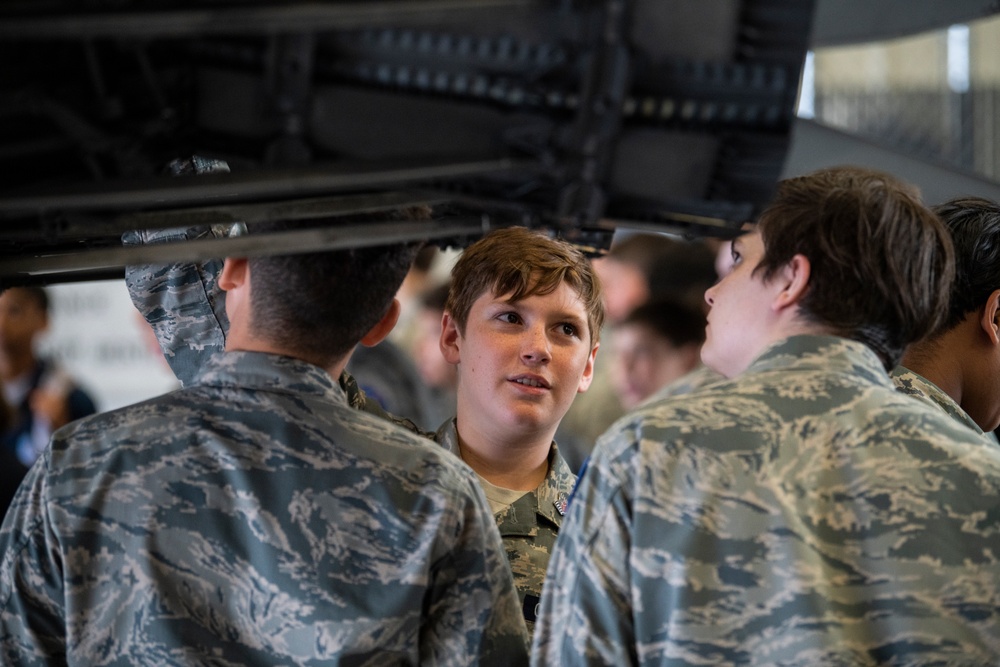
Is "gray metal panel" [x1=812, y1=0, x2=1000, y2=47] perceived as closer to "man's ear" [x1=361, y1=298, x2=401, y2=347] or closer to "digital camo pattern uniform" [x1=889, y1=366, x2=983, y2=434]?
"digital camo pattern uniform" [x1=889, y1=366, x2=983, y2=434]

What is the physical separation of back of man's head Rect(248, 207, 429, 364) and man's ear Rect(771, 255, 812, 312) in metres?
0.54

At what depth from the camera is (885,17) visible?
7.74 feet

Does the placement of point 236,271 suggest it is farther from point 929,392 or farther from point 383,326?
point 929,392

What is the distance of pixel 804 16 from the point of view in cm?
140

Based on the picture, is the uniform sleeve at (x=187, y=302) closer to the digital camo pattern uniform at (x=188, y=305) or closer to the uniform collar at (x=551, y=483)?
the digital camo pattern uniform at (x=188, y=305)

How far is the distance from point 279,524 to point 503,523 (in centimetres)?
72

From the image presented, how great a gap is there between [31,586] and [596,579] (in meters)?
0.80

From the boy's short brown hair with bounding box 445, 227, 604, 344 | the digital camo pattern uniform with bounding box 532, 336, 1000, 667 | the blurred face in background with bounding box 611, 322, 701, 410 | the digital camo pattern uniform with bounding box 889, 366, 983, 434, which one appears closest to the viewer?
the digital camo pattern uniform with bounding box 532, 336, 1000, 667

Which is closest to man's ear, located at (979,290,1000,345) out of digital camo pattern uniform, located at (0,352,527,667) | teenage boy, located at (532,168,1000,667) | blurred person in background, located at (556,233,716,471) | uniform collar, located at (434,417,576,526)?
teenage boy, located at (532,168,1000,667)

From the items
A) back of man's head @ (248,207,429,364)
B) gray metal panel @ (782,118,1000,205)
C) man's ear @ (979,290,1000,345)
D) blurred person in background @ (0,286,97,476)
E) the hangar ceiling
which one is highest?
the hangar ceiling

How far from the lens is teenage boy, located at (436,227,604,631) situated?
242 cm

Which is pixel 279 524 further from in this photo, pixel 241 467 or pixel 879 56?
pixel 879 56

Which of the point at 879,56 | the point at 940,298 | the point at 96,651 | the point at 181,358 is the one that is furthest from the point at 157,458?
the point at 879,56

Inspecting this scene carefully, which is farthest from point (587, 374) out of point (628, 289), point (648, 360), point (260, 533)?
point (628, 289)
